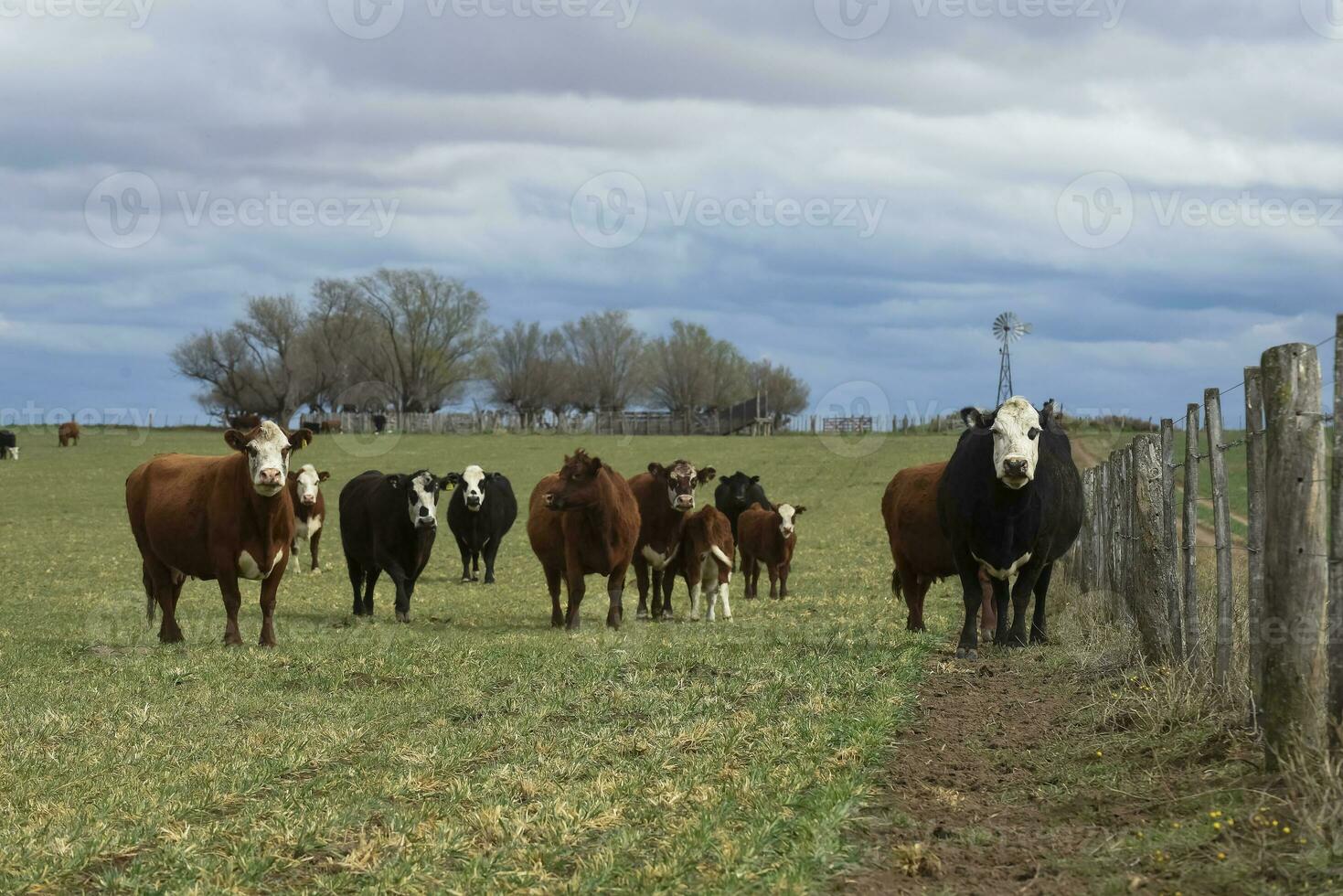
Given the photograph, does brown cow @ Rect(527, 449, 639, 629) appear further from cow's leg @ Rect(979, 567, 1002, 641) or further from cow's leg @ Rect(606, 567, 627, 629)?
cow's leg @ Rect(979, 567, 1002, 641)

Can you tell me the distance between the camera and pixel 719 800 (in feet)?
20.5

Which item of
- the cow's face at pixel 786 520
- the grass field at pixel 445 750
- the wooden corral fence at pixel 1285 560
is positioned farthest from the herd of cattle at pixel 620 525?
the cow's face at pixel 786 520

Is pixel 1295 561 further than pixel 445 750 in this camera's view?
No

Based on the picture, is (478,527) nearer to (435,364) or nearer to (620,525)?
(620,525)

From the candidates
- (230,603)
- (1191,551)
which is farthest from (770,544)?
(1191,551)

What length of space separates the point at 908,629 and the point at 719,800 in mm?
6977

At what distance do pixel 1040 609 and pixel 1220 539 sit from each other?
181 inches

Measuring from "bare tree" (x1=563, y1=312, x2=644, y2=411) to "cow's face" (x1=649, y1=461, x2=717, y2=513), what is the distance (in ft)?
390

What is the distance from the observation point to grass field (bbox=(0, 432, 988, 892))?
552 cm

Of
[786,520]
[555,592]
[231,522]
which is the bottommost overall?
[555,592]

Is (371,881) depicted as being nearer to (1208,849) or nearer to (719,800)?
(719,800)

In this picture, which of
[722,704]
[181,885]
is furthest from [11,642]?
[181,885]

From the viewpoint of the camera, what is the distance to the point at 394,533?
16.5 m

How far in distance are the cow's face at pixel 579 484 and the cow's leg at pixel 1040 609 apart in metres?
4.49
